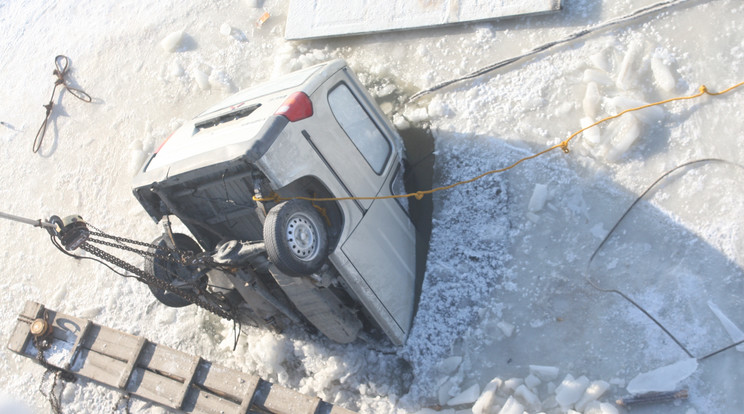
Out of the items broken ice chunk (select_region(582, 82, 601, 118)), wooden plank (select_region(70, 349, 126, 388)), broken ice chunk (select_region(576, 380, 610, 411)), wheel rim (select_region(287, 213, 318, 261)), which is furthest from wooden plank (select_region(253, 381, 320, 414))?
broken ice chunk (select_region(582, 82, 601, 118))

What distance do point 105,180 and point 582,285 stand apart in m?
5.18

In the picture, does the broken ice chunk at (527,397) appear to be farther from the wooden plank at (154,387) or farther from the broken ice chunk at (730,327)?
the wooden plank at (154,387)

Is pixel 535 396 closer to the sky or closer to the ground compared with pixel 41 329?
closer to the sky

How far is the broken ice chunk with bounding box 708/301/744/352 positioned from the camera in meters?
4.54

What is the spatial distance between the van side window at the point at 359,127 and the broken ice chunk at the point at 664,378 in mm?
2482

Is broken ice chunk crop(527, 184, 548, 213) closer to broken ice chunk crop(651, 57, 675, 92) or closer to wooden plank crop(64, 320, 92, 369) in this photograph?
broken ice chunk crop(651, 57, 675, 92)

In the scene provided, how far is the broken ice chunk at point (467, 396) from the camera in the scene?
491 cm

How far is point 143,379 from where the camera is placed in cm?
524

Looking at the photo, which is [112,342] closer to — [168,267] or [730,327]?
[168,267]

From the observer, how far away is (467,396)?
4.93m

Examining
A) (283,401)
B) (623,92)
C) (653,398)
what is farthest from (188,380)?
(623,92)

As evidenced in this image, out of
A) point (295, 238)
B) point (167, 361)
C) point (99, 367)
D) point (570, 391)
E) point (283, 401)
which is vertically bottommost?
point (99, 367)

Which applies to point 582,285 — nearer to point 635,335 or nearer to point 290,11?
point 635,335

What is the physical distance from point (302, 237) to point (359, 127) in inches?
56.1
